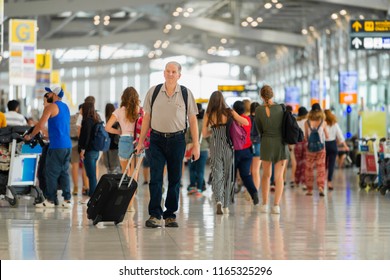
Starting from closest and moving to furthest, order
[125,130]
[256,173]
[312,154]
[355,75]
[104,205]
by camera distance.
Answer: [104,205]
[125,130]
[256,173]
[312,154]
[355,75]

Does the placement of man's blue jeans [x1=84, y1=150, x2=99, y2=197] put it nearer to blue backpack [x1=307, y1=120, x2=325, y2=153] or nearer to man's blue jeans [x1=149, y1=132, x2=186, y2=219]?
blue backpack [x1=307, y1=120, x2=325, y2=153]

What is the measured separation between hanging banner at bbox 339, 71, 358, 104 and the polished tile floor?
2096 cm

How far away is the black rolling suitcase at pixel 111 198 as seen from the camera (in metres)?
12.0

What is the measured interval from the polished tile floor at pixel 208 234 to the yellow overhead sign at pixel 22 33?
17.0 m

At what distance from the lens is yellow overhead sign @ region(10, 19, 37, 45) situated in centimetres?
3216

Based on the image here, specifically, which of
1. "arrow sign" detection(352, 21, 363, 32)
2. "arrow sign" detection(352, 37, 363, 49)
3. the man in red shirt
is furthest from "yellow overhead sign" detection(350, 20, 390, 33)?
the man in red shirt

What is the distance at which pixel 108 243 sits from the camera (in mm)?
10273

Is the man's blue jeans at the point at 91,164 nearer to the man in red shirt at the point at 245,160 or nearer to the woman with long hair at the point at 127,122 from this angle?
the woman with long hair at the point at 127,122

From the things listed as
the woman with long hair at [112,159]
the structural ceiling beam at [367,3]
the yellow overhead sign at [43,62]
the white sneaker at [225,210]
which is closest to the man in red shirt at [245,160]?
the white sneaker at [225,210]

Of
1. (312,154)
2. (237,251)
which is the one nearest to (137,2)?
(312,154)

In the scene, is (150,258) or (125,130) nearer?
(150,258)

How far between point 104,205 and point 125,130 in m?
2.47

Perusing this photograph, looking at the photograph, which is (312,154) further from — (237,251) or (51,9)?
(51,9)

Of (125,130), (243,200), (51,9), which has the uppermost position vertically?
(51,9)
